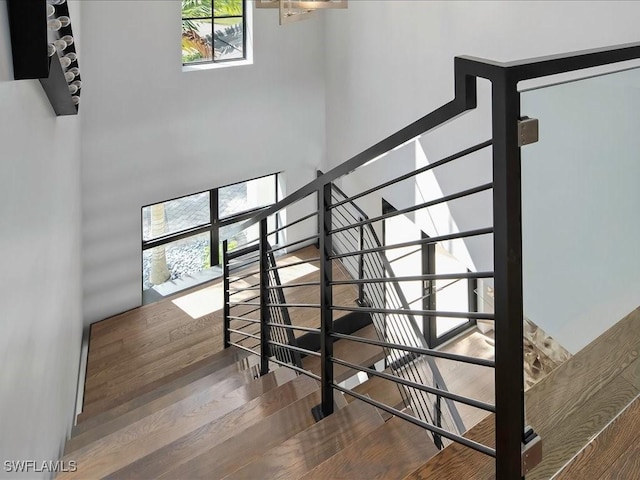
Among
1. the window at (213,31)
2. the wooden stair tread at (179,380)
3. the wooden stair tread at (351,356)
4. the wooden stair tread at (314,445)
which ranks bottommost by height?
the wooden stair tread at (351,356)

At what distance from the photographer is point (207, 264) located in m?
6.40

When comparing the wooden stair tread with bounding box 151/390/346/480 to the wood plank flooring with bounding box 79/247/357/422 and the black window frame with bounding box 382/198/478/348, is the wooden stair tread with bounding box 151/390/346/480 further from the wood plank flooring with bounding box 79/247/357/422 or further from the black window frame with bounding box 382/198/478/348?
the black window frame with bounding box 382/198/478/348

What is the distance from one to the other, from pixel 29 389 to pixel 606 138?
1757 mm

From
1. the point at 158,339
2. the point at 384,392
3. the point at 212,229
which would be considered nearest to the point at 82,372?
the point at 158,339

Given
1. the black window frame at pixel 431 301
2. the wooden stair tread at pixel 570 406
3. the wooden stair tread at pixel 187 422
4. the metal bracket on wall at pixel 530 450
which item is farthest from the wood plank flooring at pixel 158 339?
the metal bracket on wall at pixel 530 450

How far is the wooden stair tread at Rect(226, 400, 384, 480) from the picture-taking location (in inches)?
75.2

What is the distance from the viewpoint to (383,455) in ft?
5.79

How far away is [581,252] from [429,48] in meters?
3.89

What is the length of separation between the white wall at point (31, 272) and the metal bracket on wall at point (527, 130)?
111 centimetres

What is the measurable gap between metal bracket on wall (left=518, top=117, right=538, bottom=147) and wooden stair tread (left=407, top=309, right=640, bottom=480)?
506 mm

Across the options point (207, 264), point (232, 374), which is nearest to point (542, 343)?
point (232, 374)

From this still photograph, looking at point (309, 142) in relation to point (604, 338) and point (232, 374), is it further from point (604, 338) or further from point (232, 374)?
point (604, 338)

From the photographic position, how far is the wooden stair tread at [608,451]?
4.54 ft

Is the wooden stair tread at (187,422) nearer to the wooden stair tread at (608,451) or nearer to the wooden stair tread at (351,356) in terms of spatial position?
the wooden stair tread at (351,356)
